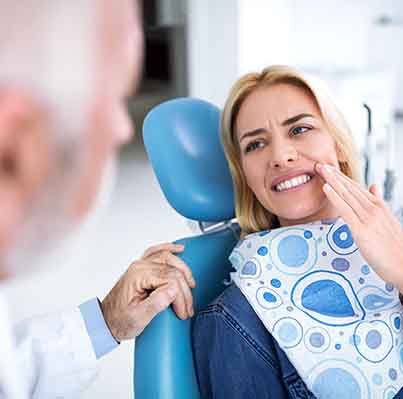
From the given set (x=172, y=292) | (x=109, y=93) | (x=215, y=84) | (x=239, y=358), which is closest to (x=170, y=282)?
(x=172, y=292)

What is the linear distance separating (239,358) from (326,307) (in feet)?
0.59

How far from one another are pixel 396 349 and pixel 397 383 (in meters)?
0.05

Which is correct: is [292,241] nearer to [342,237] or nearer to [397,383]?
[342,237]

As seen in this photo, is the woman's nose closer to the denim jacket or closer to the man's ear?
the denim jacket

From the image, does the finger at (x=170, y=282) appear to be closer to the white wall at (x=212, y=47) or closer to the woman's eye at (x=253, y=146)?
the woman's eye at (x=253, y=146)

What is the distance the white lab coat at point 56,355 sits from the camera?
825mm

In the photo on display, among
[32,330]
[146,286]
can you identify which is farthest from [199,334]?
[32,330]

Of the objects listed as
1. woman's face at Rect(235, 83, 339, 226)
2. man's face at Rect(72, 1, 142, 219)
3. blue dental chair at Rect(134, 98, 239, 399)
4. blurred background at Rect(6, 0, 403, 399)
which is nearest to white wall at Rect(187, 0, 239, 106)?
blurred background at Rect(6, 0, 403, 399)

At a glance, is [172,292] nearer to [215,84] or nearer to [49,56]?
[49,56]

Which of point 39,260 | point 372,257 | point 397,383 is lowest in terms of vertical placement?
point 397,383

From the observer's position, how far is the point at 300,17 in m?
4.24

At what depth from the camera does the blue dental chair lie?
1.13 m

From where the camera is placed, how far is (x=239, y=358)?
942 millimetres

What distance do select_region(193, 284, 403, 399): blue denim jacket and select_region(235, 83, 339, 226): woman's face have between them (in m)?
0.20
